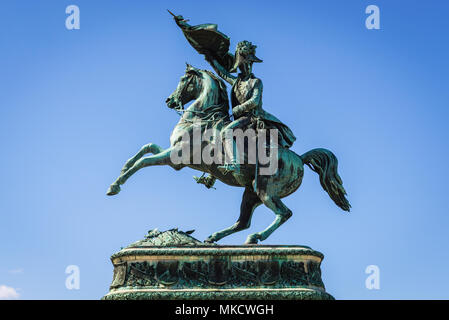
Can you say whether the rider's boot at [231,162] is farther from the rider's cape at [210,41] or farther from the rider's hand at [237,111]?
the rider's cape at [210,41]

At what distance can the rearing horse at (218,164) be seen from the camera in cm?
1510

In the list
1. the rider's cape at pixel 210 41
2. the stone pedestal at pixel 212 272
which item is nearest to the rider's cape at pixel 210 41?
the rider's cape at pixel 210 41

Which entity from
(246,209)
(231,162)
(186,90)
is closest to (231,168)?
(231,162)

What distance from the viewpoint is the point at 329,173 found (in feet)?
51.5

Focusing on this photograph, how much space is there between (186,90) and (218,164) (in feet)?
5.29

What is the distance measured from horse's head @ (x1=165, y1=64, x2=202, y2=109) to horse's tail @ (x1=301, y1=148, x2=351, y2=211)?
2.26 m

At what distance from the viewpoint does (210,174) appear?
1555 cm

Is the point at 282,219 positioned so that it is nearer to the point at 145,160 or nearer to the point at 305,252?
the point at 305,252

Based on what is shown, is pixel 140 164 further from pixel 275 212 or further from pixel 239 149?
pixel 275 212

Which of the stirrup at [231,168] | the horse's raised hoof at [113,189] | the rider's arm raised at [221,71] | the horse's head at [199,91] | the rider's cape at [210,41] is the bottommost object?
the horse's raised hoof at [113,189]

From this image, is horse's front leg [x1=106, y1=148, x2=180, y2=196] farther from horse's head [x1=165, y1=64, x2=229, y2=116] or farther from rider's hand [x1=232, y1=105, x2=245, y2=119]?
rider's hand [x1=232, y1=105, x2=245, y2=119]

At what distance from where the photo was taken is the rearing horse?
1510cm

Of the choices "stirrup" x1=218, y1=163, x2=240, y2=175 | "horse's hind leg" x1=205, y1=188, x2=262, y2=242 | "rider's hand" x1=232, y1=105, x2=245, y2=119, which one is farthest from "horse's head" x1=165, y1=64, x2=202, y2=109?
"horse's hind leg" x1=205, y1=188, x2=262, y2=242
